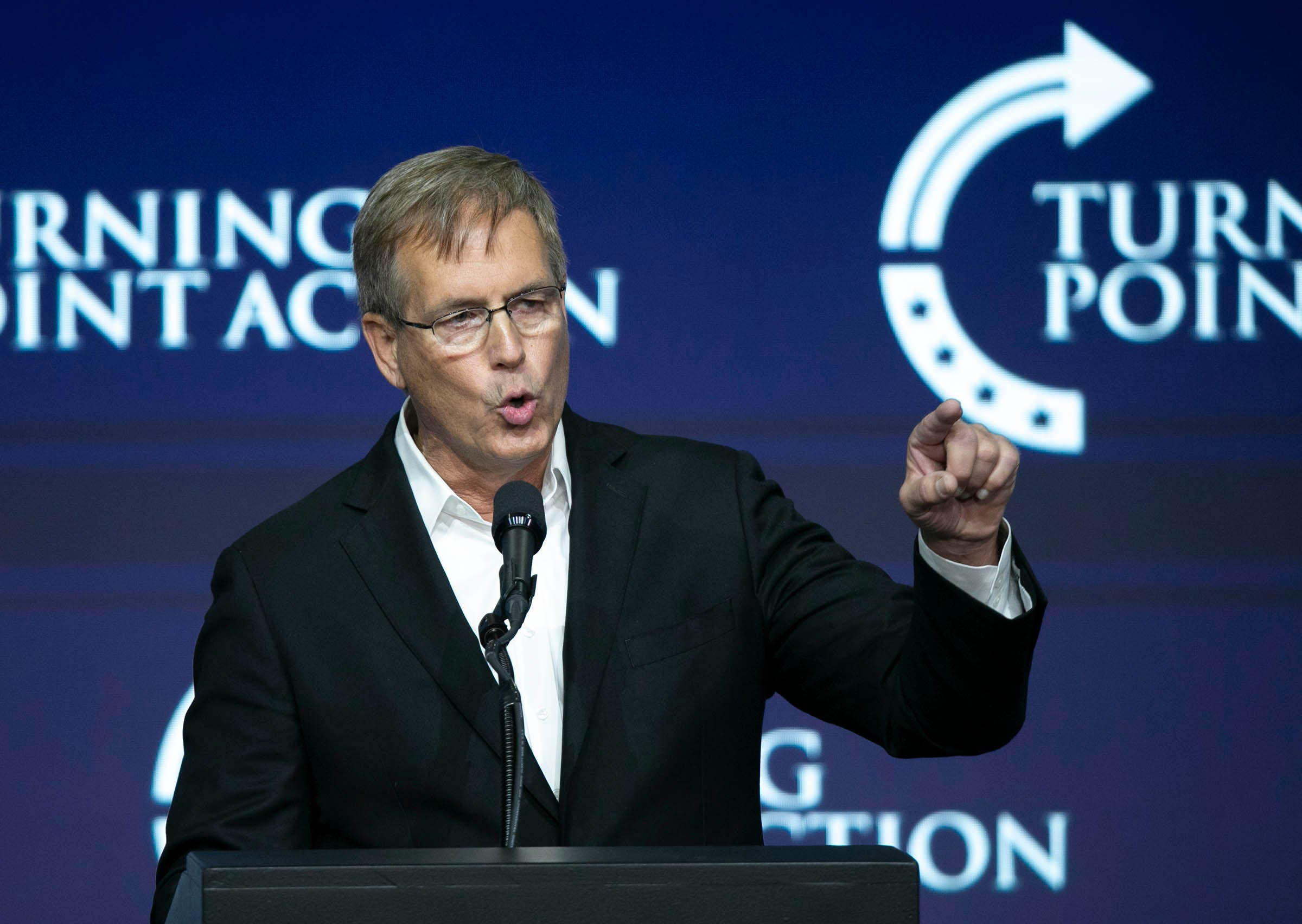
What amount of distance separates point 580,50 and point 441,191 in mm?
1422

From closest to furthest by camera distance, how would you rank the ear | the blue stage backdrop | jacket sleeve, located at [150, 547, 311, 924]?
jacket sleeve, located at [150, 547, 311, 924] → the ear → the blue stage backdrop

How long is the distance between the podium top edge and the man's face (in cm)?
73

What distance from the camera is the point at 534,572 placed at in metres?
1.77

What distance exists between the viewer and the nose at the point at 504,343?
1688 mm

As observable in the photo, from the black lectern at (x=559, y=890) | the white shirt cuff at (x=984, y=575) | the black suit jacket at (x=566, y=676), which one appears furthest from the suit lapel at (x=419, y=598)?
the black lectern at (x=559, y=890)

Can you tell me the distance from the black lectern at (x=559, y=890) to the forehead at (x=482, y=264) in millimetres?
854

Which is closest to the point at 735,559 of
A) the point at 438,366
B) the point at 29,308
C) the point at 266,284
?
the point at 438,366

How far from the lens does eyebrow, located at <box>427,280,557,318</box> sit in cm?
171

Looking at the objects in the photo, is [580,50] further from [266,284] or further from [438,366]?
[438,366]

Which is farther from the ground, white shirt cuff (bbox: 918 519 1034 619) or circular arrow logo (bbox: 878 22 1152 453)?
circular arrow logo (bbox: 878 22 1152 453)

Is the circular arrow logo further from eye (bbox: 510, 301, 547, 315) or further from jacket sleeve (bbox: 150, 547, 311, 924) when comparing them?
jacket sleeve (bbox: 150, 547, 311, 924)

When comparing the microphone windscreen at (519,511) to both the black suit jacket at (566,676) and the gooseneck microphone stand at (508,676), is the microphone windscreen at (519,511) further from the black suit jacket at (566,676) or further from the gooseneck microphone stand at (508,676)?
the black suit jacket at (566,676)

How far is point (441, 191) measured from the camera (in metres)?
1.71

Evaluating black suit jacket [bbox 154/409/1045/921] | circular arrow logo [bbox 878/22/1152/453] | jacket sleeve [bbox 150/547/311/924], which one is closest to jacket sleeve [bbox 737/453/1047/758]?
black suit jacket [bbox 154/409/1045/921]
